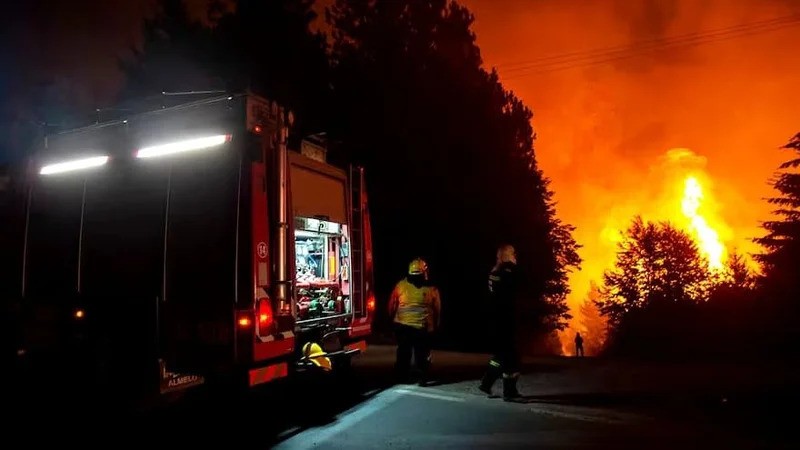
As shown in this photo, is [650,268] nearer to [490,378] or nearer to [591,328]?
[490,378]

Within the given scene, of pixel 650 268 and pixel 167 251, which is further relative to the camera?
pixel 650 268

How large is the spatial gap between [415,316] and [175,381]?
342 cm

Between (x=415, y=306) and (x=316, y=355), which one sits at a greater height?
(x=415, y=306)

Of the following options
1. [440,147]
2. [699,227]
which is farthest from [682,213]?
[440,147]

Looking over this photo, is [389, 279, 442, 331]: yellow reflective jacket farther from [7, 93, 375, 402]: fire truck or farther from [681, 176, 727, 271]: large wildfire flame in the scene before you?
[681, 176, 727, 271]: large wildfire flame

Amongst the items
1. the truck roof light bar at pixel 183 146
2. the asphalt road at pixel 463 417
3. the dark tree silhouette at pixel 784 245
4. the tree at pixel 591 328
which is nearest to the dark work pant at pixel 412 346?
the asphalt road at pixel 463 417

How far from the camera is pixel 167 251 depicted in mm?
5535

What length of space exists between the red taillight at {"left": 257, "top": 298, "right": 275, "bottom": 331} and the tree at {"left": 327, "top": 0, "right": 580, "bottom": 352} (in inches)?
570

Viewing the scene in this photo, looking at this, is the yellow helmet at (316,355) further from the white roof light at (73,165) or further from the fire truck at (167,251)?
the white roof light at (73,165)

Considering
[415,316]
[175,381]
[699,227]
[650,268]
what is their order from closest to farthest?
[175,381] < [415,316] < [650,268] < [699,227]

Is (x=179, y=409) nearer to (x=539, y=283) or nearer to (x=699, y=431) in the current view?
(x=699, y=431)

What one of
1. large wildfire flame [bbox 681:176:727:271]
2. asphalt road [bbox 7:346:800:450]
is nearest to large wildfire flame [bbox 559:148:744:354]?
large wildfire flame [bbox 681:176:727:271]

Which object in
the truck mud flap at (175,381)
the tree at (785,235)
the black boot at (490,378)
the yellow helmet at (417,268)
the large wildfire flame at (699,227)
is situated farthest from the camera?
the large wildfire flame at (699,227)

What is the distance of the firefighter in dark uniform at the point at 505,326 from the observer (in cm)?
693
